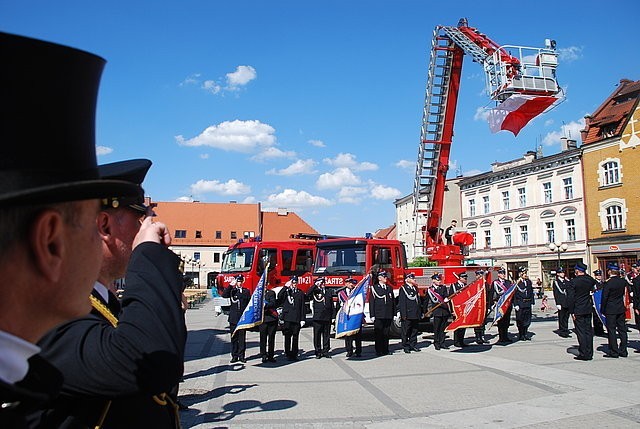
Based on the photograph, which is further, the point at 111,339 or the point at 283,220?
the point at 283,220

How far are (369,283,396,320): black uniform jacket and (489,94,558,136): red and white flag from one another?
6.29 m

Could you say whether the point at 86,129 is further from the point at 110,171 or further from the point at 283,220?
the point at 283,220

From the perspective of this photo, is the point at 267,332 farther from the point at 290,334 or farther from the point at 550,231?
the point at 550,231

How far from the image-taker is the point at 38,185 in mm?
1016

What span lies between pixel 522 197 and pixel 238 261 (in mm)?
31579

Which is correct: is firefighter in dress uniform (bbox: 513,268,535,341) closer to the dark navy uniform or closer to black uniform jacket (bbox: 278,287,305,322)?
black uniform jacket (bbox: 278,287,305,322)

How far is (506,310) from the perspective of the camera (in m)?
14.6

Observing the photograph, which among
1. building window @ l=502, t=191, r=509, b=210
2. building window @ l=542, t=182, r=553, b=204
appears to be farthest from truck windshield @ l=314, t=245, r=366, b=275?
building window @ l=502, t=191, r=509, b=210

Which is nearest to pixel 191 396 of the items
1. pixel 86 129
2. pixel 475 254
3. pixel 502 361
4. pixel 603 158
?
pixel 502 361

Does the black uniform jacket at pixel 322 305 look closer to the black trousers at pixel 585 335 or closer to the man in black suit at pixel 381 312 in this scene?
the man in black suit at pixel 381 312

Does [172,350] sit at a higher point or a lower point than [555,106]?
lower

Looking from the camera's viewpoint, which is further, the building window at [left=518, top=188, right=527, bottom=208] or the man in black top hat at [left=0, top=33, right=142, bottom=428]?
the building window at [left=518, top=188, right=527, bottom=208]

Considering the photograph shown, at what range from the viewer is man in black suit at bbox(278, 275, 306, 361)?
12.5 m

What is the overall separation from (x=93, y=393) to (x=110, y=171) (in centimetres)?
85
